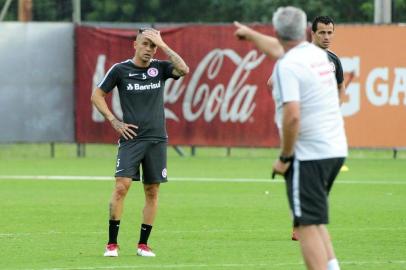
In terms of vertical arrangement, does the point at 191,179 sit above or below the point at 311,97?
below

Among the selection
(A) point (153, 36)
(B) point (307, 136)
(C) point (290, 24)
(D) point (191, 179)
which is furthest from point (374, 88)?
(C) point (290, 24)

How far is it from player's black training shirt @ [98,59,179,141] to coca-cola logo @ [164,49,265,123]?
13.7 m

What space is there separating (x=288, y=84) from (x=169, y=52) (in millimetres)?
3673

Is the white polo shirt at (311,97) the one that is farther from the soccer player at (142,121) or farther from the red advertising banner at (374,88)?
the red advertising banner at (374,88)

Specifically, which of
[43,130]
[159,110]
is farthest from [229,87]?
[159,110]

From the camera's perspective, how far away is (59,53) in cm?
2712

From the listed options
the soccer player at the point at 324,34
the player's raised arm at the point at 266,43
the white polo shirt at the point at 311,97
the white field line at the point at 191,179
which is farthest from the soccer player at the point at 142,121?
the white field line at the point at 191,179

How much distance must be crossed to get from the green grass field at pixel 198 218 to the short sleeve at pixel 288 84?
3061 millimetres

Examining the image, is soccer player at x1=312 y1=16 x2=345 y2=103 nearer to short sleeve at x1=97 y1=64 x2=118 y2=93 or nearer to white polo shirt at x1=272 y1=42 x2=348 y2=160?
short sleeve at x1=97 y1=64 x2=118 y2=93

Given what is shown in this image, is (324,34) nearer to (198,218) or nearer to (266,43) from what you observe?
(198,218)

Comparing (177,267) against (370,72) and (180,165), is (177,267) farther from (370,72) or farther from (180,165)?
(370,72)

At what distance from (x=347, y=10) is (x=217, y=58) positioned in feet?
54.4

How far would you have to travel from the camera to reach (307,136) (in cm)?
901

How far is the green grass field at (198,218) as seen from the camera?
12.1 meters
